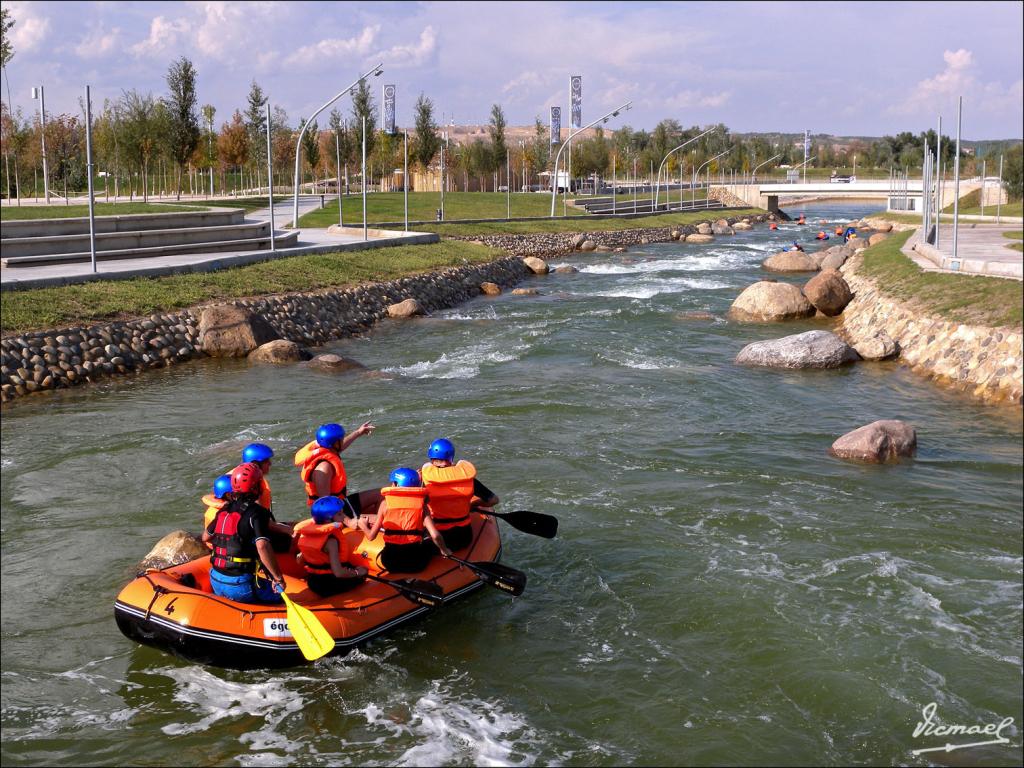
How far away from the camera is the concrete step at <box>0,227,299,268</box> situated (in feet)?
75.7

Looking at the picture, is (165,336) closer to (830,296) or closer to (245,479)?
(245,479)

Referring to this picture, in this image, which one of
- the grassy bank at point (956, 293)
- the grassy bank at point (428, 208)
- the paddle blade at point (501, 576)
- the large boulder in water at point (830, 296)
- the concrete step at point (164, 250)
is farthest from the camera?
the grassy bank at point (428, 208)

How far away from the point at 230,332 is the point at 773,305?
13.3 metres

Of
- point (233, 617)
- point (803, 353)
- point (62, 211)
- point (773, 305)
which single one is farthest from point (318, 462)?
point (62, 211)

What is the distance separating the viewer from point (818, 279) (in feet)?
85.5

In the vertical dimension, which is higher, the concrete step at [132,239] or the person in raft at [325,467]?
the concrete step at [132,239]

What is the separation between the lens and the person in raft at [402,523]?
364 inches

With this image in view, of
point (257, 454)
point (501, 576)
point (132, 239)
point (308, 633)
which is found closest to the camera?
point (308, 633)

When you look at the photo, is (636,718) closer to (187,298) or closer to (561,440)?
(561,440)

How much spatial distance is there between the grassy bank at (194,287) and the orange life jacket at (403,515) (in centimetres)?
1159

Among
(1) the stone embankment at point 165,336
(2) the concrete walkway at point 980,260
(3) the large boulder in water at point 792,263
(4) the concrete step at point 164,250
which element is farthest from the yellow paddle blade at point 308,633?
(3) the large boulder in water at point 792,263

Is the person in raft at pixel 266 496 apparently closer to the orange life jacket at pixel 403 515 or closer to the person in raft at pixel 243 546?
the person in raft at pixel 243 546

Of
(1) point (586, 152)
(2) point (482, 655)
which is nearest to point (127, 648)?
(2) point (482, 655)

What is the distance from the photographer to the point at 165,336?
65.6 feet
